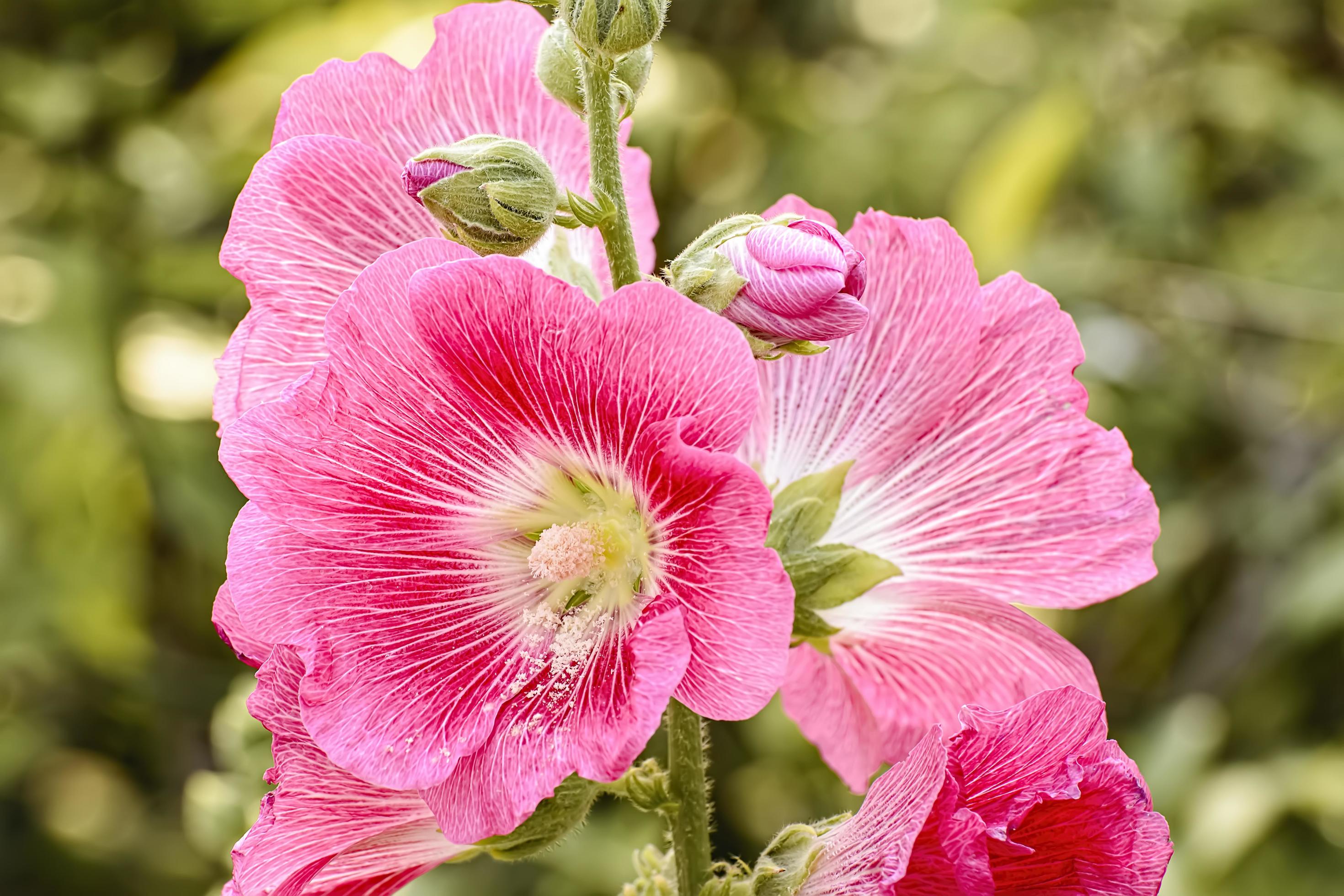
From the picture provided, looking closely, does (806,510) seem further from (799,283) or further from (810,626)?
(799,283)

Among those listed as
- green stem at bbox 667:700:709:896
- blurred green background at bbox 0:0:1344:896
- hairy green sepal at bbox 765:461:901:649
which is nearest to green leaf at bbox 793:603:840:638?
hairy green sepal at bbox 765:461:901:649

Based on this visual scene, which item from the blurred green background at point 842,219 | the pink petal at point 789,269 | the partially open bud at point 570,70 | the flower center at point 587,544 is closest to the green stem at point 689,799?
the flower center at point 587,544

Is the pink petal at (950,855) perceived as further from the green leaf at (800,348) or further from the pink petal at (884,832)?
the green leaf at (800,348)

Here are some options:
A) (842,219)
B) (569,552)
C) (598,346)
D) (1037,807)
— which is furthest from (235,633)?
(842,219)

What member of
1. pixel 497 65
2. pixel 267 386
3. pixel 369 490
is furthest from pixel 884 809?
pixel 497 65

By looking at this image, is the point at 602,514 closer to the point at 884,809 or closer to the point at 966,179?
the point at 884,809

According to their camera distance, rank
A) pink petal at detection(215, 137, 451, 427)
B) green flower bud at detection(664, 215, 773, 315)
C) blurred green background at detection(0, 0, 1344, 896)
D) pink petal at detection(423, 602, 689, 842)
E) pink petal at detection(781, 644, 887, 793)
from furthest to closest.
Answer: blurred green background at detection(0, 0, 1344, 896) → pink petal at detection(781, 644, 887, 793) → pink petal at detection(215, 137, 451, 427) → green flower bud at detection(664, 215, 773, 315) → pink petal at detection(423, 602, 689, 842)

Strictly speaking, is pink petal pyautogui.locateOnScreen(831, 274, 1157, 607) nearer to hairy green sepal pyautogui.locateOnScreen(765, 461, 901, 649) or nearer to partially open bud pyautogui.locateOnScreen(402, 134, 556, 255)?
hairy green sepal pyautogui.locateOnScreen(765, 461, 901, 649)
